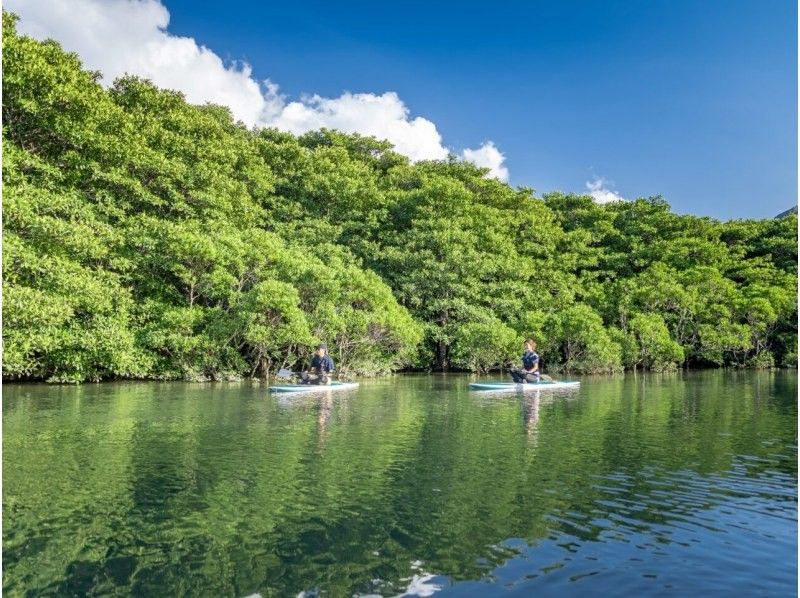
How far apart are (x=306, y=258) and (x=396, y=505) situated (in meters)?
29.1

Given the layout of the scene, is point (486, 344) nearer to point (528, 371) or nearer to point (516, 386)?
point (528, 371)

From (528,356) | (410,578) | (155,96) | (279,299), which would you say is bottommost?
(410,578)

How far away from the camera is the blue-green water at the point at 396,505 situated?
20.5 ft

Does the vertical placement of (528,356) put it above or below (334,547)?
above

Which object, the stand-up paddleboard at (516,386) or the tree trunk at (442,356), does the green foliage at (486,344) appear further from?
the stand-up paddleboard at (516,386)

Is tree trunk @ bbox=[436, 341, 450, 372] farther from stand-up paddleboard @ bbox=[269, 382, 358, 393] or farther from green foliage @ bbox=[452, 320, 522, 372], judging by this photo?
stand-up paddleboard @ bbox=[269, 382, 358, 393]

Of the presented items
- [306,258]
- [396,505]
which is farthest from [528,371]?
[396,505]

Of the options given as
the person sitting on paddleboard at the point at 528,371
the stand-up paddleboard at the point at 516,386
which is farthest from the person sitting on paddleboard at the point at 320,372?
the person sitting on paddleboard at the point at 528,371

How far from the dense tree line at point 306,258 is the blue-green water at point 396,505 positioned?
13.5 metres

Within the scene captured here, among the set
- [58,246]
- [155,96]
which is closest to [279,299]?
[58,246]

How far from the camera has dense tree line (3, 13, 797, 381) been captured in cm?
2834

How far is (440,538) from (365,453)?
193 inches

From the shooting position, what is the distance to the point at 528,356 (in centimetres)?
2902

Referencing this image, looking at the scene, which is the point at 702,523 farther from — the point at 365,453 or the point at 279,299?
the point at 279,299
